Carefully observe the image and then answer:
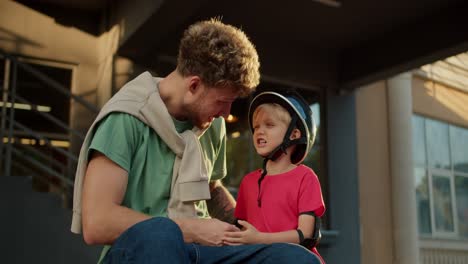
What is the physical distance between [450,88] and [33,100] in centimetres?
771

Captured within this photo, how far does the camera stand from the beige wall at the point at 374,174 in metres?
9.31

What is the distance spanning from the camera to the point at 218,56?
206 centimetres

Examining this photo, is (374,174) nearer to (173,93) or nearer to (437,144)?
(437,144)

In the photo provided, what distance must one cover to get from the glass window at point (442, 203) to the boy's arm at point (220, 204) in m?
9.88

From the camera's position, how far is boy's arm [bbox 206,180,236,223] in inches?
97.9

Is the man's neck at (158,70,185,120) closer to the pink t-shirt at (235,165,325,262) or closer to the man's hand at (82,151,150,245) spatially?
the man's hand at (82,151,150,245)

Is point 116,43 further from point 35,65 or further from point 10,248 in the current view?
point 10,248

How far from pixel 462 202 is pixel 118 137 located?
459 inches

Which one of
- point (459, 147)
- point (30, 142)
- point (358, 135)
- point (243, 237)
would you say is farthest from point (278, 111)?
point (459, 147)

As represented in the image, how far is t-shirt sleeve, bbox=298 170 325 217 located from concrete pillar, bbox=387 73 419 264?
293 inches

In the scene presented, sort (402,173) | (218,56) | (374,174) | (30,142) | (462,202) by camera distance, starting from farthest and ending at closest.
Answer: (462,202) < (402,173) < (374,174) < (30,142) < (218,56)

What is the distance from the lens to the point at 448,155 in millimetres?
12250

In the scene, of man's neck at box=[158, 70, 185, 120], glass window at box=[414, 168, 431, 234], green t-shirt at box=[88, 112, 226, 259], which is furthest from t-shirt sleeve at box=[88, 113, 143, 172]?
glass window at box=[414, 168, 431, 234]

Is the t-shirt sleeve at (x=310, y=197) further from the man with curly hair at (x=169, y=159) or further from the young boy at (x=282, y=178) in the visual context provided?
the man with curly hair at (x=169, y=159)
